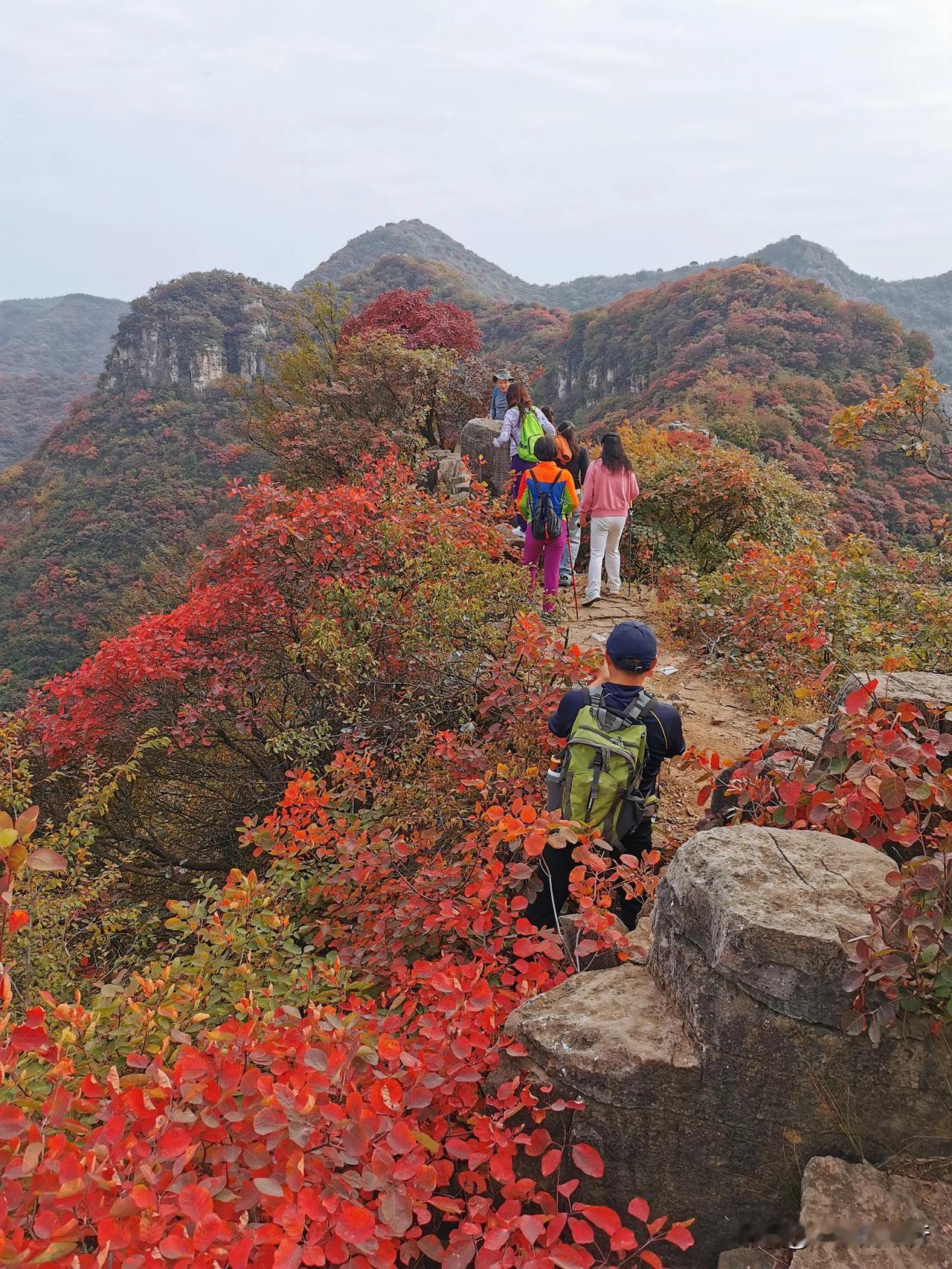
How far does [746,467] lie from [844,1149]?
863cm

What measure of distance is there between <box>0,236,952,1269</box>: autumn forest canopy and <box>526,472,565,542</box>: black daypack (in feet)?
1.57

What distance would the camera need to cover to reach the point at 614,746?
8.89 ft

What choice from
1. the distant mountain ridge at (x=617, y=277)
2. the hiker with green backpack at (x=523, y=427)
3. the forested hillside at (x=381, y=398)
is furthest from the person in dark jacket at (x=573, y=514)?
the distant mountain ridge at (x=617, y=277)

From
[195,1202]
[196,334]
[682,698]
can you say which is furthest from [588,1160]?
[196,334]

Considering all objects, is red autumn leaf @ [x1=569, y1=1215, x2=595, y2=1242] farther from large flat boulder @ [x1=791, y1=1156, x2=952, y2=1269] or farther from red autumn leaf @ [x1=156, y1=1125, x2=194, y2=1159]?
red autumn leaf @ [x1=156, y1=1125, x2=194, y2=1159]

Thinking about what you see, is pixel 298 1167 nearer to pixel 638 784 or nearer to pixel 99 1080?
pixel 99 1080

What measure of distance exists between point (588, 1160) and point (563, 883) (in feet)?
4.22

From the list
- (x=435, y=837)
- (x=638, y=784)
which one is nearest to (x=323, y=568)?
(x=435, y=837)

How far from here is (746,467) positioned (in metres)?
9.09

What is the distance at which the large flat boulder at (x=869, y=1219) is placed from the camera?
4.86 ft

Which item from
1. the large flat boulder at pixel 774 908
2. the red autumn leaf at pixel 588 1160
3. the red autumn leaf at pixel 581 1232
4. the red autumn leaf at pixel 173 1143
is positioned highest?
the large flat boulder at pixel 774 908

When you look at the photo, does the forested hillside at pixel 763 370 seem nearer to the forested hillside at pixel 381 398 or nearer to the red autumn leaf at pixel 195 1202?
the forested hillside at pixel 381 398

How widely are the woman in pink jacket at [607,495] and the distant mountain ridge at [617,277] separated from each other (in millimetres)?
67630

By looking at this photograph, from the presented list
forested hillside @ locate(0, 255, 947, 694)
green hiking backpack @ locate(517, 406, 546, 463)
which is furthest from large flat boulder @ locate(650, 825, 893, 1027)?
forested hillside @ locate(0, 255, 947, 694)
